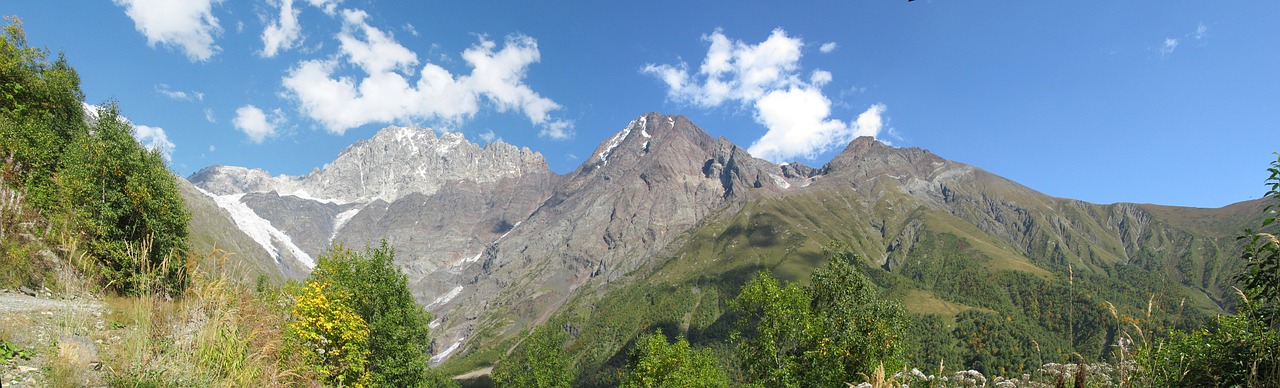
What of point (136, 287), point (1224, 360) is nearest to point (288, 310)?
point (136, 287)

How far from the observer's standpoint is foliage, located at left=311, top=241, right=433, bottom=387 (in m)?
23.4

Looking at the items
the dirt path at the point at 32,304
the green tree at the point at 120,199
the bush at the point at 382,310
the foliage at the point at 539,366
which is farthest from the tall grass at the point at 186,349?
the foliage at the point at 539,366

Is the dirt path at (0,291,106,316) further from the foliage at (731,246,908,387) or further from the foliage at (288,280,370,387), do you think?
the foliage at (731,246,908,387)

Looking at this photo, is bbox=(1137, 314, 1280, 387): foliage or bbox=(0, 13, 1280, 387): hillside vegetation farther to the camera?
bbox=(0, 13, 1280, 387): hillside vegetation

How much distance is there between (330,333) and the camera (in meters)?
17.6

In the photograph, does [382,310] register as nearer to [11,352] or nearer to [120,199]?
[120,199]

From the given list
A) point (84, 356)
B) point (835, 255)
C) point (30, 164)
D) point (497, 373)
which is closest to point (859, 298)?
point (835, 255)

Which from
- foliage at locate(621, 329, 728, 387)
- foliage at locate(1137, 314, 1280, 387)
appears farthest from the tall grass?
foliage at locate(621, 329, 728, 387)

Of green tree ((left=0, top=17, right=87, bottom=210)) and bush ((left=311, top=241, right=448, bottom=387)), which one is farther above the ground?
green tree ((left=0, top=17, right=87, bottom=210))

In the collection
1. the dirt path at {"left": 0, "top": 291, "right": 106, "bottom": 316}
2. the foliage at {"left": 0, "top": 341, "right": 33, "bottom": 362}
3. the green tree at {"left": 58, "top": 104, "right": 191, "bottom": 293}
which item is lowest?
the foliage at {"left": 0, "top": 341, "right": 33, "bottom": 362}

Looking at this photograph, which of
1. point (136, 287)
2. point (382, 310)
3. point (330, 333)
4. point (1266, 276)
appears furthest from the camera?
point (382, 310)

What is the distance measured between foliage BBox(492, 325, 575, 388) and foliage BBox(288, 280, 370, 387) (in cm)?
3066

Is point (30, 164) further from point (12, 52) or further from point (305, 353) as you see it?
point (305, 353)

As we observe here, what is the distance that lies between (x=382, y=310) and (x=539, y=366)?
27.6m
